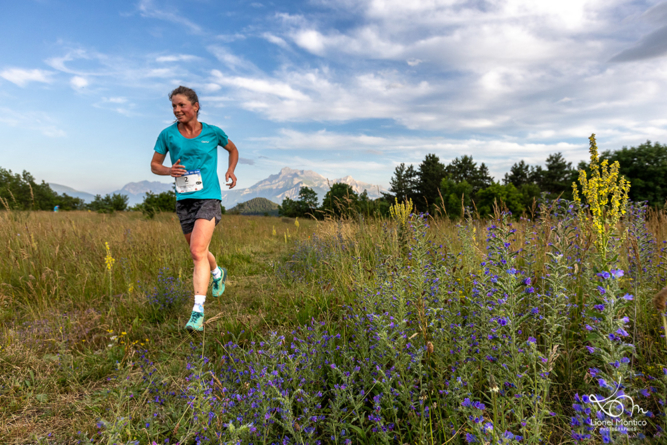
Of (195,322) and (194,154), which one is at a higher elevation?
(194,154)

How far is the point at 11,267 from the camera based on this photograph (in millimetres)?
4051

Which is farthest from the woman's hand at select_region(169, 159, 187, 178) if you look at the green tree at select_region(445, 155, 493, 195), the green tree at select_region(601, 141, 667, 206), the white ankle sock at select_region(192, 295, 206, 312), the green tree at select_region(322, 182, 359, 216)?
the green tree at select_region(445, 155, 493, 195)

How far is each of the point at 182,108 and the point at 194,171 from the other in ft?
2.33

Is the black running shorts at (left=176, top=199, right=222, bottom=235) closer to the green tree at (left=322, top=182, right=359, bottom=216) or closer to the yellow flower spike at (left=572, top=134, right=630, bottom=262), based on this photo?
the green tree at (left=322, top=182, right=359, bottom=216)

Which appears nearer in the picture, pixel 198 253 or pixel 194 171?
pixel 198 253

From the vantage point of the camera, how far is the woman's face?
331cm

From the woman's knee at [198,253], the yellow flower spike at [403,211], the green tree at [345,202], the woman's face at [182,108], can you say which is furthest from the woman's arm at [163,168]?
the yellow flower spike at [403,211]

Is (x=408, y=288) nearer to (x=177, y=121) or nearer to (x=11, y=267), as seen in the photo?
(x=177, y=121)

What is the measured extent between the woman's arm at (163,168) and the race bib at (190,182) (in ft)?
0.18

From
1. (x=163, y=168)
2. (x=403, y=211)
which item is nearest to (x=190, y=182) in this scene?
(x=163, y=168)

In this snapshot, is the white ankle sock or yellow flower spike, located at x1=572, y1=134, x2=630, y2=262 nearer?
yellow flower spike, located at x1=572, y1=134, x2=630, y2=262

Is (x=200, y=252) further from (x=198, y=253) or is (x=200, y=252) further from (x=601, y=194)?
(x=601, y=194)

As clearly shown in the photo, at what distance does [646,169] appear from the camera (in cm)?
3347

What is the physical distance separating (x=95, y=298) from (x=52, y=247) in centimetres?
184
